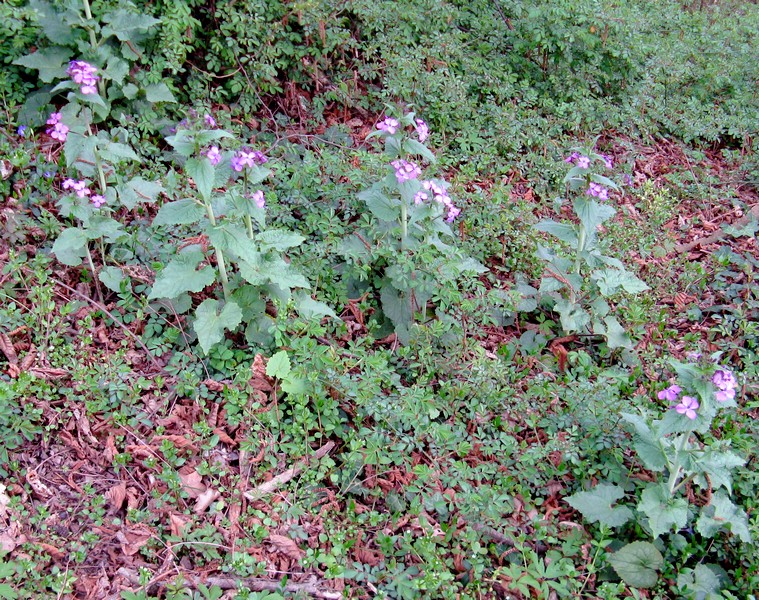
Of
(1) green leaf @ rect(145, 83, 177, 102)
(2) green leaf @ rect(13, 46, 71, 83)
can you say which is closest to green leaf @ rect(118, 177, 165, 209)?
(1) green leaf @ rect(145, 83, 177, 102)

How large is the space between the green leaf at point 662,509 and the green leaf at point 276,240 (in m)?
2.13

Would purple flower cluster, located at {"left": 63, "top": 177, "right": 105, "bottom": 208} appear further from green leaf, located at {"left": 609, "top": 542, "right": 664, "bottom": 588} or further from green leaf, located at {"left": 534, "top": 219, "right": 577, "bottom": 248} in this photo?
green leaf, located at {"left": 609, "top": 542, "right": 664, "bottom": 588}

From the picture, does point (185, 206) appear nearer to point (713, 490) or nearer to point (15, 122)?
point (15, 122)

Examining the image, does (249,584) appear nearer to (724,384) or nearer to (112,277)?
(112,277)

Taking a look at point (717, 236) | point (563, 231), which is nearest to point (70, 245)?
point (563, 231)

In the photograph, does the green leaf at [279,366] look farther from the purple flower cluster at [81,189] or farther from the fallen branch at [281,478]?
the purple flower cluster at [81,189]

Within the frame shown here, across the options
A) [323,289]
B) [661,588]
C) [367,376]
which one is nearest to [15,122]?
[323,289]

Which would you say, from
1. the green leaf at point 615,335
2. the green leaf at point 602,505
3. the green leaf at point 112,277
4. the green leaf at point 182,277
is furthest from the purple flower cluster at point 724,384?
the green leaf at point 112,277

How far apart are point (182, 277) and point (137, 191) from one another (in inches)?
40.5

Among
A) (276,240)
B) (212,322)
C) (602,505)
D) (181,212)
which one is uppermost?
(181,212)

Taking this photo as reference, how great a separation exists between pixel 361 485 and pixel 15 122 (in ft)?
11.4

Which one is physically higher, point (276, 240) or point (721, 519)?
point (276, 240)

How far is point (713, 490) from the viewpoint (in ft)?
10.6

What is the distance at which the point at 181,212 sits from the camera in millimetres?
3234
